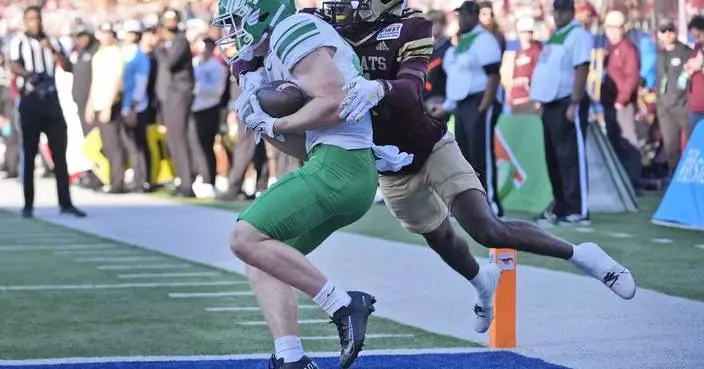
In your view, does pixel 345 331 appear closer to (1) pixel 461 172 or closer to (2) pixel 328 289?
(2) pixel 328 289

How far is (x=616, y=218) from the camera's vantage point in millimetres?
15062

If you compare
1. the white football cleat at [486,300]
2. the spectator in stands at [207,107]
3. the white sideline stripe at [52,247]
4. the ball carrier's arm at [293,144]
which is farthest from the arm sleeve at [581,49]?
the ball carrier's arm at [293,144]

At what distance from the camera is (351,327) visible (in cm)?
620

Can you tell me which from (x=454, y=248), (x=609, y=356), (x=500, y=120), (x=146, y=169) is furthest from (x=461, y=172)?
(x=146, y=169)

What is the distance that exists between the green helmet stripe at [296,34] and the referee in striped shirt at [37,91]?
938 centimetres

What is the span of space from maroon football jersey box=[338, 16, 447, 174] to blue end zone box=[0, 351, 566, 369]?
35.8 inches

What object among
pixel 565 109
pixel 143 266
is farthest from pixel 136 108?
pixel 143 266

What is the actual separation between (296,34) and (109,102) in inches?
543

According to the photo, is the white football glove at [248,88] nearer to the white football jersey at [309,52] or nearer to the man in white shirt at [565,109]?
the white football jersey at [309,52]

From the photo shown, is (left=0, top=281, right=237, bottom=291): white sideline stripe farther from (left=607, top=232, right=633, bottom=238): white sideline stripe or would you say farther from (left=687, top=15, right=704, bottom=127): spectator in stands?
(left=687, top=15, right=704, bottom=127): spectator in stands

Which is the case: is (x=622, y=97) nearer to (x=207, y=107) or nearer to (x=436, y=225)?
(x=207, y=107)

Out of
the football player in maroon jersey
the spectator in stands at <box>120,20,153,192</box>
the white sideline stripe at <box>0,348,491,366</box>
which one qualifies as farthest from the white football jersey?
the spectator in stands at <box>120,20,153,192</box>

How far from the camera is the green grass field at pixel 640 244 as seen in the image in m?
10.1

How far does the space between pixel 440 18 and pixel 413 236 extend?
338 centimetres
